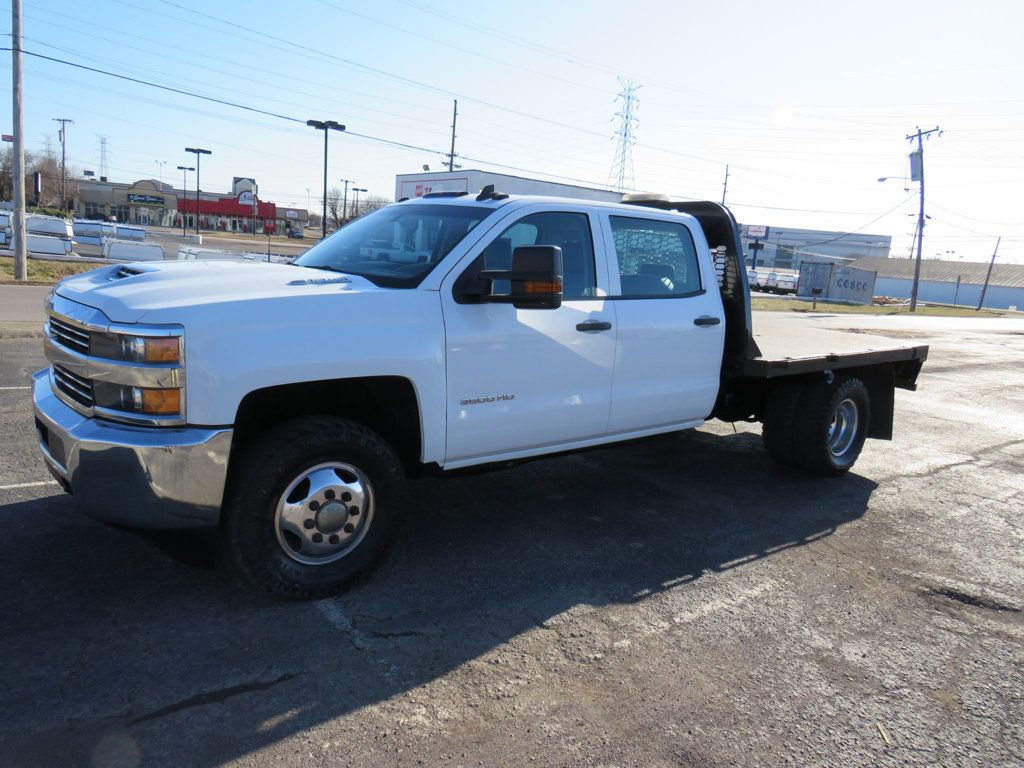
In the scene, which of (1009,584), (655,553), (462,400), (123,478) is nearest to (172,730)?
(123,478)

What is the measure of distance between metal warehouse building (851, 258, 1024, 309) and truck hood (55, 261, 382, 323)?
264 ft

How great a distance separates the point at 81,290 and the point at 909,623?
4388 mm


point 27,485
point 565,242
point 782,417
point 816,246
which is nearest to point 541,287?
point 565,242

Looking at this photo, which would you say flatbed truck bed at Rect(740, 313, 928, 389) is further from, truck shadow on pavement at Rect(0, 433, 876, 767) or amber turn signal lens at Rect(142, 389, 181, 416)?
amber turn signal lens at Rect(142, 389, 181, 416)

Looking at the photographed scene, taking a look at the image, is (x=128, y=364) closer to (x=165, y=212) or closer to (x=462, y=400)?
(x=462, y=400)

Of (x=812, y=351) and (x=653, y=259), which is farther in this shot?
(x=812, y=351)

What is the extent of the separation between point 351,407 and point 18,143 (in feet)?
62.0

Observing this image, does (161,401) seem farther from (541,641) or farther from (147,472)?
(541,641)

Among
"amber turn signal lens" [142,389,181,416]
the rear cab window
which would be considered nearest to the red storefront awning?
the rear cab window

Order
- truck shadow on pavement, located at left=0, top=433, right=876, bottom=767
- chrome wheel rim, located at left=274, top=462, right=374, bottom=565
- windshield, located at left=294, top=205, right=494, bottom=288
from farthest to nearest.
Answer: windshield, located at left=294, top=205, right=494, bottom=288 < chrome wheel rim, located at left=274, top=462, right=374, bottom=565 < truck shadow on pavement, located at left=0, top=433, right=876, bottom=767

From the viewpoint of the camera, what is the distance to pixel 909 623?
3977mm

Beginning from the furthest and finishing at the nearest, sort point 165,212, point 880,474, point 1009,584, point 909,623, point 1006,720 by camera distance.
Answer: point 165,212 < point 880,474 < point 1009,584 < point 909,623 < point 1006,720

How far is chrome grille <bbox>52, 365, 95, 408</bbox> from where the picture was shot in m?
3.42

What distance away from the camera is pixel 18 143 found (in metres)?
18.4
